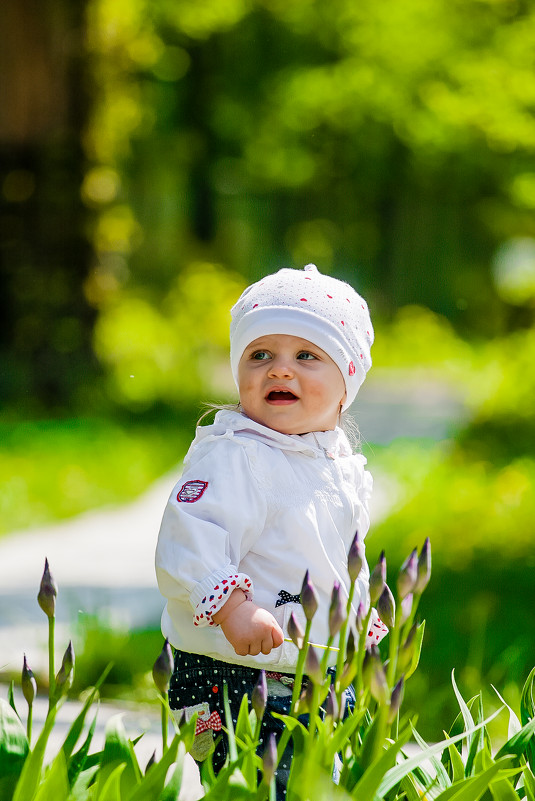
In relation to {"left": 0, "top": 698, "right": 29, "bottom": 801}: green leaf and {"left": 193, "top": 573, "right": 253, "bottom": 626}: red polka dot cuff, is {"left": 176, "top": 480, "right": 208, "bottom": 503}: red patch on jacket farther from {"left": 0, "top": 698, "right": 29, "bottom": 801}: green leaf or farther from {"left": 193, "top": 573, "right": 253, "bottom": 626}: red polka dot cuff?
{"left": 0, "top": 698, "right": 29, "bottom": 801}: green leaf

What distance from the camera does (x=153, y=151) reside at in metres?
20.6

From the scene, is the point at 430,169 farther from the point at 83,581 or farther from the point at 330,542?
the point at 330,542

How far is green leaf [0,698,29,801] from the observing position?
1.81m

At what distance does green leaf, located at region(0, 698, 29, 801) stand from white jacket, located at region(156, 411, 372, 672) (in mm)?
373

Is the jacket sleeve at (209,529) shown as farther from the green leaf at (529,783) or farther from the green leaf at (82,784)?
the green leaf at (529,783)

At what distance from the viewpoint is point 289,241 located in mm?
23312

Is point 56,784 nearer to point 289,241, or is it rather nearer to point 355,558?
point 355,558

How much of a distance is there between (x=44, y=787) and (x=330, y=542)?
805 mm

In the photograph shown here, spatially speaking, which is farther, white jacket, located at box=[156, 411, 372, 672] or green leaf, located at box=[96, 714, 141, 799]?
white jacket, located at box=[156, 411, 372, 672]

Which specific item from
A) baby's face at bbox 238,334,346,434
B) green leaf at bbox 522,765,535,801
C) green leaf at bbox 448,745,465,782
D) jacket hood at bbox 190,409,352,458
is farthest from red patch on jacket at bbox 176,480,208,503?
green leaf at bbox 522,765,535,801

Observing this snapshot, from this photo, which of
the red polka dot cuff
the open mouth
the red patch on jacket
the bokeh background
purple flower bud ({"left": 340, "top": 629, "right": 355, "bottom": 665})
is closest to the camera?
purple flower bud ({"left": 340, "top": 629, "right": 355, "bottom": 665})

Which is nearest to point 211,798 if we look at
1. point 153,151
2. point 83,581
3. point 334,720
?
point 334,720

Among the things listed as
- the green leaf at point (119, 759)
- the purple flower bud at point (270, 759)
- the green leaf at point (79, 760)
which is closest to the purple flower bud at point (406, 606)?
the purple flower bud at point (270, 759)

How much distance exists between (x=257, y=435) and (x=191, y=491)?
0.23 metres
